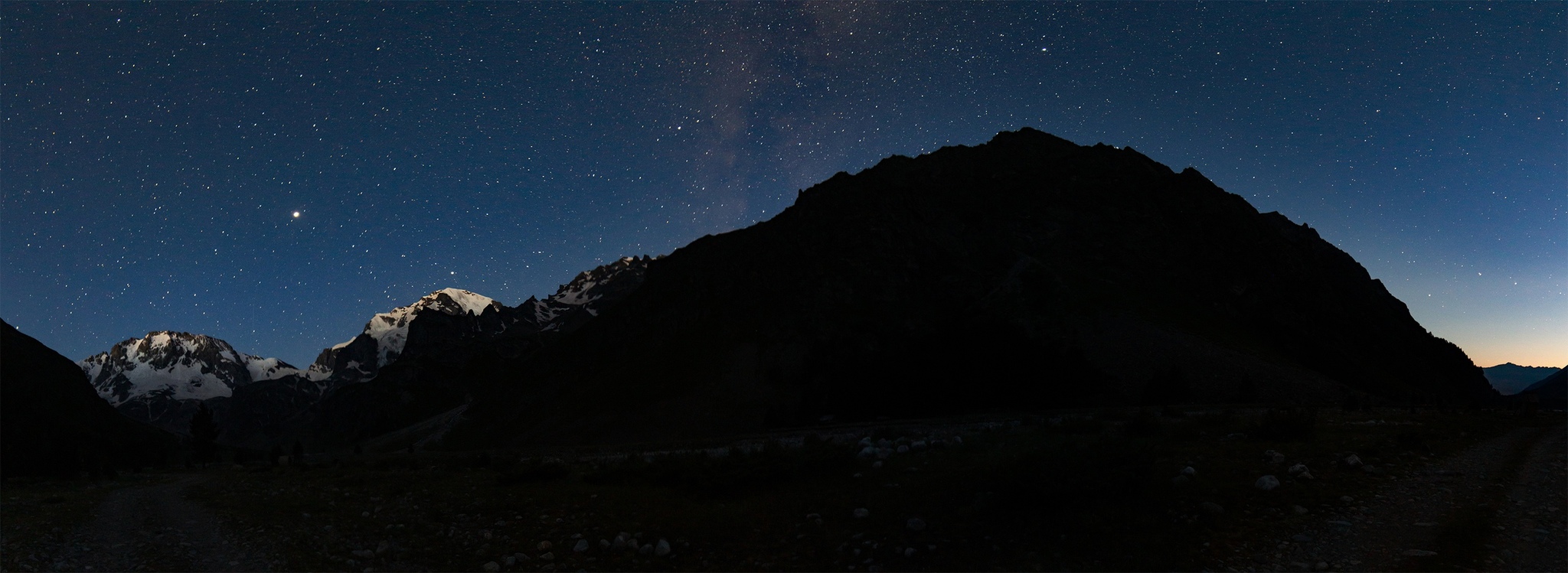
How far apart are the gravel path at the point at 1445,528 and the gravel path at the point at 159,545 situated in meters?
20.6

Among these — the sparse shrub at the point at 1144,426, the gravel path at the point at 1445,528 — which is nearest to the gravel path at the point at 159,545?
the gravel path at the point at 1445,528

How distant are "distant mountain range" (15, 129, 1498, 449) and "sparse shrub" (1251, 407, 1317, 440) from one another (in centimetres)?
6675

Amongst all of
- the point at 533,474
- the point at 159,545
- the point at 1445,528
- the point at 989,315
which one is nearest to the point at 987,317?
the point at 989,315

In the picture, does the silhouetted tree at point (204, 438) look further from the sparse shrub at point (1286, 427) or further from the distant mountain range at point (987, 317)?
the sparse shrub at point (1286, 427)

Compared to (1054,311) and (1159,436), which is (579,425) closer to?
(1054,311)

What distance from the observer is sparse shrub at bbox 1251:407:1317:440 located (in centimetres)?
1863

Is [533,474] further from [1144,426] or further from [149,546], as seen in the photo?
[1144,426]

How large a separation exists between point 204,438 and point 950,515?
149177mm

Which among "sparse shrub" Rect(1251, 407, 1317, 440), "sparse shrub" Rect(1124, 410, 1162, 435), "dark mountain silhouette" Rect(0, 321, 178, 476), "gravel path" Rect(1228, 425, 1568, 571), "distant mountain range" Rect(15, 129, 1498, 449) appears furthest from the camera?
"dark mountain silhouette" Rect(0, 321, 178, 476)

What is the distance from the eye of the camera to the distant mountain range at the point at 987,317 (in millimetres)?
94500

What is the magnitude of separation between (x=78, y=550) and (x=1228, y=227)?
16756 centimetres

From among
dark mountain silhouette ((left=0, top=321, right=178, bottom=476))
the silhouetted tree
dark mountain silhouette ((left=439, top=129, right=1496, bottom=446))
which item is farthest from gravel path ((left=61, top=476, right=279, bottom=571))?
dark mountain silhouette ((left=0, top=321, right=178, bottom=476))

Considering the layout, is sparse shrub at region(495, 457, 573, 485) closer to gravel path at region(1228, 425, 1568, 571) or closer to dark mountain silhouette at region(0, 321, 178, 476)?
gravel path at region(1228, 425, 1568, 571)

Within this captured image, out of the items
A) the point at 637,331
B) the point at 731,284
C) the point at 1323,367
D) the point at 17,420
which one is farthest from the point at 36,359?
the point at 1323,367
